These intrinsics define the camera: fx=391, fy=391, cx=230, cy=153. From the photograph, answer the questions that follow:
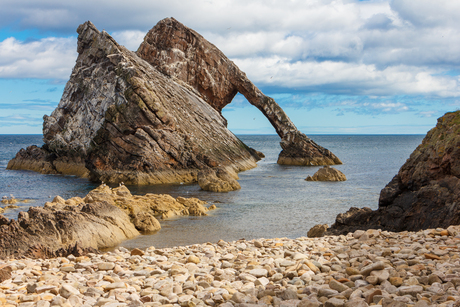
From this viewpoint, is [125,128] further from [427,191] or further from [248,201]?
[427,191]

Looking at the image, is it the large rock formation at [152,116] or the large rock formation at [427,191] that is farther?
the large rock formation at [152,116]

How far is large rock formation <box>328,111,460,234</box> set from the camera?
37.8ft

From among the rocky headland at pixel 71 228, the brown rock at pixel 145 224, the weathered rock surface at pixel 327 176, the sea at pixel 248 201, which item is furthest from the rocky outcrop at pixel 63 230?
the weathered rock surface at pixel 327 176

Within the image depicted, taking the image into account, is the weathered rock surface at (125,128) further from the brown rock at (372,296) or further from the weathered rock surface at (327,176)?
the brown rock at (372,296)

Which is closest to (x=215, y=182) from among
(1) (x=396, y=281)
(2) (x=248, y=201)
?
(2) (x=248, y=201)

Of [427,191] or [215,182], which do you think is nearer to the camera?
[427,191]

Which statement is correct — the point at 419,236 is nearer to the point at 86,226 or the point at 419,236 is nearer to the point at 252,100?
the point at 86,226

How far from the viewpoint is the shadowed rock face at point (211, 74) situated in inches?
1971

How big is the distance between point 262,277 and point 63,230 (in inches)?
330

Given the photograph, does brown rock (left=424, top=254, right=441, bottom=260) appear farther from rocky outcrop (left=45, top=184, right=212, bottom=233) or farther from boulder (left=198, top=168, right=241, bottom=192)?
boulder (left=198, top=168, right=241, bottom=192)

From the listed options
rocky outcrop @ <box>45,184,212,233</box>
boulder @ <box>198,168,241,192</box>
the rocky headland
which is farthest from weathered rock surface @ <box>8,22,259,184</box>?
the rocky headland

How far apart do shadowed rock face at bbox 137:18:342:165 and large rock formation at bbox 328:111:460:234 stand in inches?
1592

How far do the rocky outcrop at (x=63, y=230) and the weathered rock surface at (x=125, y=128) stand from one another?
1923 cm

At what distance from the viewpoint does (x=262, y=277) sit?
7.42 m
